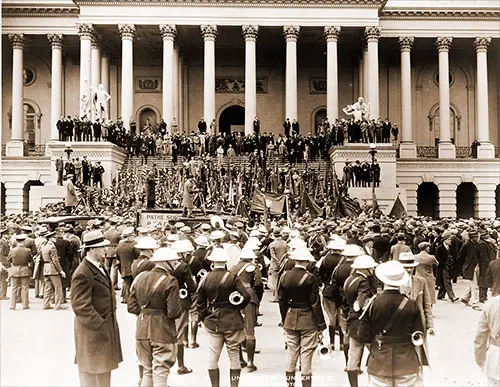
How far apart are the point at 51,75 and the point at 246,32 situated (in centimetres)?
1706

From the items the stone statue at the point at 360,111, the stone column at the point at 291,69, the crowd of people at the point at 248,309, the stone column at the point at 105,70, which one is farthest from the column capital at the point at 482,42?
the crowd of people at the point at 248,309

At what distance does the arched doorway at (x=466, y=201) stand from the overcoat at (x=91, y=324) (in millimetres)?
45656

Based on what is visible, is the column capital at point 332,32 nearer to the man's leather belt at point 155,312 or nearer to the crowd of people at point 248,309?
the crowd of people at point 248,309

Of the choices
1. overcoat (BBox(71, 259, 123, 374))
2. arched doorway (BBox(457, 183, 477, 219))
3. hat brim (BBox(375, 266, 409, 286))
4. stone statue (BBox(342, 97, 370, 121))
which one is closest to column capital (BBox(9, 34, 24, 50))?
stone statue (BBox(342, 97, 370, 121))

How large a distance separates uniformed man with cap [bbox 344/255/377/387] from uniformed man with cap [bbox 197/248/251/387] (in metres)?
1.51

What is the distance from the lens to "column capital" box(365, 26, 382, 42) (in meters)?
46.3

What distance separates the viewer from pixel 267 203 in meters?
27.5

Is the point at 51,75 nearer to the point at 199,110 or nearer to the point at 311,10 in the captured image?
the point at 199,110

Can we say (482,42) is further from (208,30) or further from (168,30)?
(168,30)

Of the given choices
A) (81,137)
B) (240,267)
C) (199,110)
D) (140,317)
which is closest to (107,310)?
(140,317)

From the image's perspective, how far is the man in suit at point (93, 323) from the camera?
24.2 feet

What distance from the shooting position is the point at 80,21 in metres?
46.0

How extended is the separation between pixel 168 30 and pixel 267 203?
75.1 ft

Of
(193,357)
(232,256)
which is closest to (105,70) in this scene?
(193,357)
